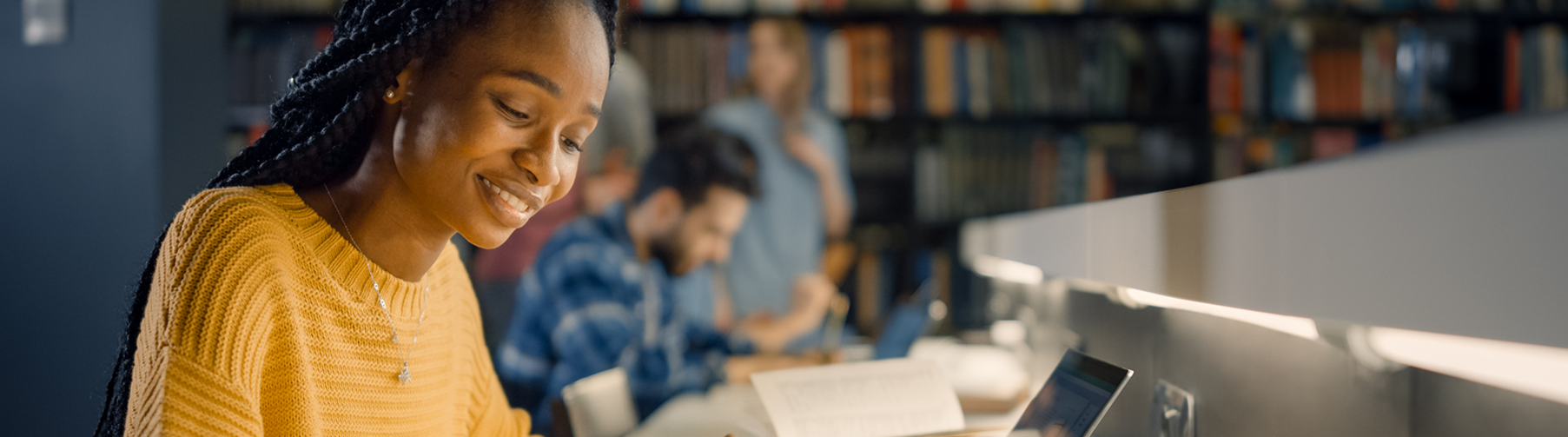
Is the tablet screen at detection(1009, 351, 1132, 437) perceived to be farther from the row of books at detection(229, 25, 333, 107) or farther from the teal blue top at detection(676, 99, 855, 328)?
the row of books at detection(229, 25, 333, 107)

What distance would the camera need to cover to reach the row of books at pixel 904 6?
109 inches

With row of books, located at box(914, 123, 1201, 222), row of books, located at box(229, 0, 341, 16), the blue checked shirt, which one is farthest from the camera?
row of books, located at box(914, 123, 1201, 222)

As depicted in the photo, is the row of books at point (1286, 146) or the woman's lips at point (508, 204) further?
the row of books at point (1286, 146)

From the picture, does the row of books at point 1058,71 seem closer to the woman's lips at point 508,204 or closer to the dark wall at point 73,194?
the dark wall at point 73,194

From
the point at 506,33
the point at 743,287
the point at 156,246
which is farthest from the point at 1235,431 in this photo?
the point at 743,287

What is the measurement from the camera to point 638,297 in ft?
6.04

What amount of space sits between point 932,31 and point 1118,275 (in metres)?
2.07

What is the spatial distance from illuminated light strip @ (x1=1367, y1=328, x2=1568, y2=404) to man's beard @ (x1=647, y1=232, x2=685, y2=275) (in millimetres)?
1734

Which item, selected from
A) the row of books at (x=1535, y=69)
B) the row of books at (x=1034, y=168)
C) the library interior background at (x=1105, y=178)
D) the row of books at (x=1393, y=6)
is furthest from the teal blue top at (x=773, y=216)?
the row of books at (x=1535, y=69)

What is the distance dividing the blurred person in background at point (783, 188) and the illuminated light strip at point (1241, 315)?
1.39 metres

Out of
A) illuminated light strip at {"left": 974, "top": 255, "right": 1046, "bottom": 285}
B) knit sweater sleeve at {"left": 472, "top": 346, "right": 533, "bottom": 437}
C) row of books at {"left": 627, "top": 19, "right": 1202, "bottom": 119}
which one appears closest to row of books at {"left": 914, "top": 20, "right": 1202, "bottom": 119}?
row of books at {"left": 627, "top": 19, "right": 1202, "bottom": 119}

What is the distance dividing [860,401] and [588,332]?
3.04ft

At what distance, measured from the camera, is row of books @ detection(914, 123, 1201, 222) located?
2.88 m

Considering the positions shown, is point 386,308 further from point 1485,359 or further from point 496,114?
point 1485,359
